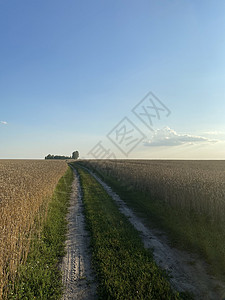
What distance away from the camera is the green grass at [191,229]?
21.3ft

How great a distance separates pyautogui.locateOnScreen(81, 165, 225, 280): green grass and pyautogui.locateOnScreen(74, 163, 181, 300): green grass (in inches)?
63.3

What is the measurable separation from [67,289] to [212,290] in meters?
3.59

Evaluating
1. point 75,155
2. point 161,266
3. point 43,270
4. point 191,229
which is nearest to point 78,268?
point 43,270

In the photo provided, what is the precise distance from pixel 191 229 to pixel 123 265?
14.3ft

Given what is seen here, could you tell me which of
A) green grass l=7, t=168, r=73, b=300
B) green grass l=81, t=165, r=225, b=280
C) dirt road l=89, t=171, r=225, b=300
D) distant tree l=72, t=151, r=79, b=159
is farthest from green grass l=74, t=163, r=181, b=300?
distant tree l=72, t=151, r=79, b=159

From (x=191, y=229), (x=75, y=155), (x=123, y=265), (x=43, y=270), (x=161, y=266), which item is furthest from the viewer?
(x=75, y=155)

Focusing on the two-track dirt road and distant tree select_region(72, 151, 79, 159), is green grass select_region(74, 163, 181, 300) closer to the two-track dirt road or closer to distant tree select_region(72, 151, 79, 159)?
the two-track dirt road

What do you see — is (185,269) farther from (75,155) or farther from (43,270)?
(75,155)

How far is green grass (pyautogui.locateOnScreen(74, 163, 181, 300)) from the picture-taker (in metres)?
4.63

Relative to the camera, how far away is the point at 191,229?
28.5 feet

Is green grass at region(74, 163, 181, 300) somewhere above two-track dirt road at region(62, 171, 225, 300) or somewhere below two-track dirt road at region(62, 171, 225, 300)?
above

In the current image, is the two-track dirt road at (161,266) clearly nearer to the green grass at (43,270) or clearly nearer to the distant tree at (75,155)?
the green grass at (43,270)

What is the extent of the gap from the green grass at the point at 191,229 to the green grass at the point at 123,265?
1.61 meters

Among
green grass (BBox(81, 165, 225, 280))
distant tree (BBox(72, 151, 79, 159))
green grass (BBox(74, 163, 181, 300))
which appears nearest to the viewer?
green grass (BBox(74, 163, 181, 300))
